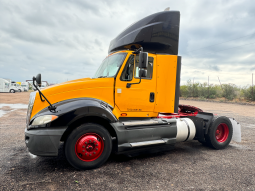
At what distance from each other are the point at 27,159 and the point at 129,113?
255 centimetres

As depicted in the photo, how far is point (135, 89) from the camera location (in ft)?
13.7

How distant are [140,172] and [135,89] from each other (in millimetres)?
1776

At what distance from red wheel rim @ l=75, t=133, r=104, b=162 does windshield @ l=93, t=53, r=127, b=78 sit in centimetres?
145

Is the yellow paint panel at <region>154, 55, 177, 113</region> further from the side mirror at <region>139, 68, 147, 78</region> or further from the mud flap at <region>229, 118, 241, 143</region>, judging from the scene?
the mud flap at <region>229, 118, 241, 143</region>

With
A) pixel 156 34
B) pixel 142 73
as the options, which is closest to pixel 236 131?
pixel 142 73

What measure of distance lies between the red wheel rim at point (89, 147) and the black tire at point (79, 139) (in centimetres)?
2

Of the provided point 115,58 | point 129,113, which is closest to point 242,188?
point 129,113

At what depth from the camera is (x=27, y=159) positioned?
13.4ft

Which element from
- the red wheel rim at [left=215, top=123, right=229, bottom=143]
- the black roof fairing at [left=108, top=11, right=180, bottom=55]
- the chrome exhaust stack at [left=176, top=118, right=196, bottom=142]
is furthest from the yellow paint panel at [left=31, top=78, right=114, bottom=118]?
the red wheel rim at [left=215, top=123, right=229, bottom=143]

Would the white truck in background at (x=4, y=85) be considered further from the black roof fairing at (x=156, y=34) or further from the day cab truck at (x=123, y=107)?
the black roof fairing at (x=156, y=34)

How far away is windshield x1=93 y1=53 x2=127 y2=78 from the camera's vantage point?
4.17m

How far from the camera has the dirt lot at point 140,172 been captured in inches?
120

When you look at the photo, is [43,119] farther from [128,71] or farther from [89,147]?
[128,71]

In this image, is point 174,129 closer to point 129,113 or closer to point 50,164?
point 129,113
